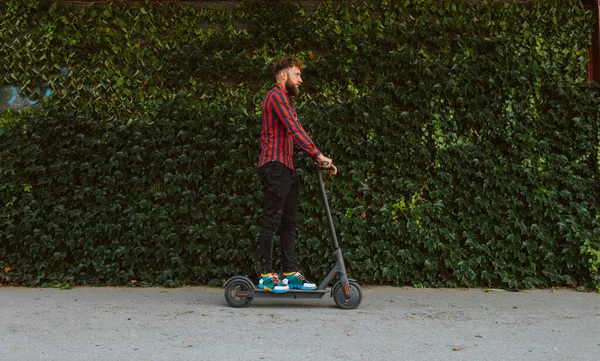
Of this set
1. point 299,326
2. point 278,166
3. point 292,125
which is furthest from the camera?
point 278,166

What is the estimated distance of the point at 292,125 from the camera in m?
4.94

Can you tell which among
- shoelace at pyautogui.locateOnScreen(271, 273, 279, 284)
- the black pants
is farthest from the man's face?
shoelace at pyautogui.locateOnScreen(271, 273, 279, 284)

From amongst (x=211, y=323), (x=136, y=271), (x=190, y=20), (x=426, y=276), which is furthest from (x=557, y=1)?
(x=136, y=271)

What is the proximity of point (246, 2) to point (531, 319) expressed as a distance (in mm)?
4071

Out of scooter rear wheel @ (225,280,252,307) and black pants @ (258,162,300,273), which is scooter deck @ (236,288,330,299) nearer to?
scooter rear wheel @ (225,280,252,307)

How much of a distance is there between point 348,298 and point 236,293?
3.08 ft

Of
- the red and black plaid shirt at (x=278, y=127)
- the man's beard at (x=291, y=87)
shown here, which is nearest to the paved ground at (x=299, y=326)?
the red and black plaid shirt at (x=278, y=127)

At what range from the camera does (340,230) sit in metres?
5.97

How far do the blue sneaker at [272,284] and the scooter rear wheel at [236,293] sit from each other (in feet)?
0.49

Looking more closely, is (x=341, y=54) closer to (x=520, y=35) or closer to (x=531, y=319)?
(x=520, y=35)

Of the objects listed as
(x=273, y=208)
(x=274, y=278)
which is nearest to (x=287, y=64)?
(x=273, y=208)

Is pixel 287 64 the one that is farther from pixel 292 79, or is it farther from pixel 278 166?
pixel 278 166

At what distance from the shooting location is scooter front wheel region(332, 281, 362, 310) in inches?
197

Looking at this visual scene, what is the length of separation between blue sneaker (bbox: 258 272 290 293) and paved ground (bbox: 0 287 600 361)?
0.19 metres
